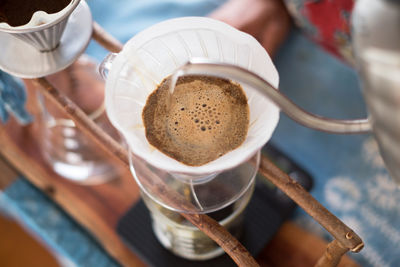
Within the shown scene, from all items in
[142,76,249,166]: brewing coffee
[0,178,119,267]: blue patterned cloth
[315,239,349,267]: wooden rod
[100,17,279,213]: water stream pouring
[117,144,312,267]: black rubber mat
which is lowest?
[0,178,119,267]: blue patterned cloth

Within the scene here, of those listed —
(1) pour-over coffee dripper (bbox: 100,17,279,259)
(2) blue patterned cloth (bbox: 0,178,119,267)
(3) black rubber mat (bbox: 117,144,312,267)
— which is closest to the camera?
(1) pour-over coffee dripper (bbox: 100,17,279,259)

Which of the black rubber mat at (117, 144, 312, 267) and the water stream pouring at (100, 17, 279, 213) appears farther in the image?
the black rubber mat at (117, 144, 312, 267)

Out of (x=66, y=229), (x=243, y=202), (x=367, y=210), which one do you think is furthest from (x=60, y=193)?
(x=367, y=210)

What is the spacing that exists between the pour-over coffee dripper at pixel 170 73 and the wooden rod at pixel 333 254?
0.14 meters

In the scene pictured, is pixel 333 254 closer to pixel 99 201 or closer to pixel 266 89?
pixel 266 89

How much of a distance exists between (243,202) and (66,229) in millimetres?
430

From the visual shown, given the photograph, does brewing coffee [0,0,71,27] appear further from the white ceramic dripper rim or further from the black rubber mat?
the black rubber mat

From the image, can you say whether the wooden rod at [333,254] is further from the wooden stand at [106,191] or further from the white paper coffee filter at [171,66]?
the white paper coffee filter at [171,66]

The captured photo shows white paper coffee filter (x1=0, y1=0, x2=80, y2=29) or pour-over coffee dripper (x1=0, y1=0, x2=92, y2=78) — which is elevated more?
white paper coffee filter (x1=0, y1=0, x2=80, y2=29)

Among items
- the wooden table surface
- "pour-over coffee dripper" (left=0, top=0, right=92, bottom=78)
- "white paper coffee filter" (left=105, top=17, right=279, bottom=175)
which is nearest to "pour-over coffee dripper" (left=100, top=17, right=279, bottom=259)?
"white paper coffee filter" (left=105, top=17, right=279, bottom=175)

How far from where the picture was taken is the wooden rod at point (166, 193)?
55 cm

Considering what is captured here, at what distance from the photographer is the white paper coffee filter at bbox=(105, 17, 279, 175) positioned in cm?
51

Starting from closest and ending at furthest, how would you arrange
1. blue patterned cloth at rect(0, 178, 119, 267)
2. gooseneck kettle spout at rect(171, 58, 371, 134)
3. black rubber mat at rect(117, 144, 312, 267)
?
gooseneck kettle spout at rect(171, 58, 371, 134) → black rubber mat at rect(117, 144, 312, 267) → blue patterned cloth at rect(0, 178, 119, 267)

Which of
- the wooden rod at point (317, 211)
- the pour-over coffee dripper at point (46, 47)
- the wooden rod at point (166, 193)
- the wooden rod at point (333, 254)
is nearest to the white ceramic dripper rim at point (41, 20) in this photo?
the pour-over coffee dripper at point (46, 47)
